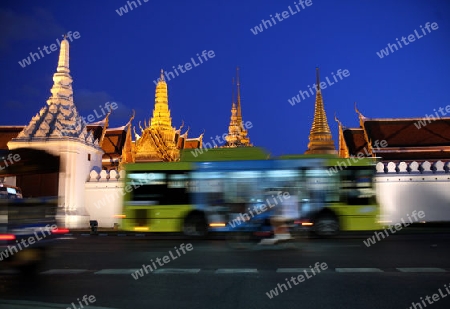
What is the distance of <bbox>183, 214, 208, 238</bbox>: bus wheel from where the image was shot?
1912 cm

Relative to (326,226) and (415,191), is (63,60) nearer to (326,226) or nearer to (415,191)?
(326,226)

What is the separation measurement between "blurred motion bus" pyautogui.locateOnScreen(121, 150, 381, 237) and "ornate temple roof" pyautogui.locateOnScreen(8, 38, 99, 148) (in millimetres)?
11807

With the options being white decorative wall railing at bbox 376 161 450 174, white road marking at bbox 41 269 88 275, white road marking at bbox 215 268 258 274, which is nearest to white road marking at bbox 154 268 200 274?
white road marking at bbox 215 268 258 274

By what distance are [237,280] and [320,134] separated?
45733mm

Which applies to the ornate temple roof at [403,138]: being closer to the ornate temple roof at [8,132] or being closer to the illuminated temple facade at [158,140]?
the illuminated temple facade at [158,140]

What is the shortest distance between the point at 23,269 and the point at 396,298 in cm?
676

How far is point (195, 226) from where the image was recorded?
63.2 feet

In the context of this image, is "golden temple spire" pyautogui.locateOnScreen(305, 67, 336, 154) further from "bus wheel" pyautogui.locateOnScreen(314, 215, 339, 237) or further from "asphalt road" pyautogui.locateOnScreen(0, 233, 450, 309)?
"asphalt road" pyautogui.locateOnScreen(0, 233, 450, 309)

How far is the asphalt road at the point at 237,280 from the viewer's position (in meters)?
7.26

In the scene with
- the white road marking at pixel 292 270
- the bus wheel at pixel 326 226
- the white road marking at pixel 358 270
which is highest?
the bus wheel at pixel 326 226

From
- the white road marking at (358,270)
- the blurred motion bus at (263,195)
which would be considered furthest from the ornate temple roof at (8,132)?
the white road marking at (358,270)

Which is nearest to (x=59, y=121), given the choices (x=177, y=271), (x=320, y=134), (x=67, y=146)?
(x=67, y=146)

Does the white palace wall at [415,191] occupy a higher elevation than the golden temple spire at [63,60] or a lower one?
lower

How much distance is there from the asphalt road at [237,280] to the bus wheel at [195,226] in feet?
17.0
